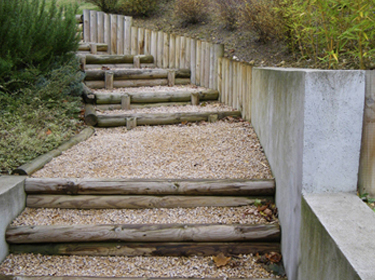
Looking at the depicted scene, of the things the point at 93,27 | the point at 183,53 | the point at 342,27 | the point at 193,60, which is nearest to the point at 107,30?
the point at 93,27

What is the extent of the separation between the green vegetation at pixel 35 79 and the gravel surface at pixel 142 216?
0.88 m

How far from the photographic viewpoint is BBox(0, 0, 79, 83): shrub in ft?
16.3

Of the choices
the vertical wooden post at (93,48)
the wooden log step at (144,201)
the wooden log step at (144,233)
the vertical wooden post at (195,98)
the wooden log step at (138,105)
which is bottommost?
the wooden log step at (144,233)

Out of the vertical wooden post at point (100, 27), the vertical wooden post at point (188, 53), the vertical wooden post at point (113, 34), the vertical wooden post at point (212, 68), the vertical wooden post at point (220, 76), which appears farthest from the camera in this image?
the vertical wooden post at point (100, 27)

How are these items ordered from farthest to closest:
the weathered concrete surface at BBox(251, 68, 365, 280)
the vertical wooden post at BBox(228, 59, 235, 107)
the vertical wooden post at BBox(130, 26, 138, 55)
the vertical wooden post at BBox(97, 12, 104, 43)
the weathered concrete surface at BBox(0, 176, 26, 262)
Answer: the vertical wooden post at BBox(97, 12, 104, 43)
the vertical wooden post at BBox(130, 26, 138, 55)
the vertical wooden post at BBox(228, 59, 235, 107)
the weathered concrete surface at BBox(0, 176, 26, 262)
the weathered concrete surface at BBox(251, 68, 365, 280)

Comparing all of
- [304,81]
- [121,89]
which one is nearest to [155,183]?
[304,81]

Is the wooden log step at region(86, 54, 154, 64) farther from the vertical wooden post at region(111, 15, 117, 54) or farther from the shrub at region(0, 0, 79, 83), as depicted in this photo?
the shrub at region(0, 0, 79, 83)

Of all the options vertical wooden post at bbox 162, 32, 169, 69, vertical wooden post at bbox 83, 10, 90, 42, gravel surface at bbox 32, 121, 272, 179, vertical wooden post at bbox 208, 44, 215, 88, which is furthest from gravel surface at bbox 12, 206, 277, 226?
vertical wooden post at bbox 83, 10, 90, 42

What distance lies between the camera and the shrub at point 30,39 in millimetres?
4969

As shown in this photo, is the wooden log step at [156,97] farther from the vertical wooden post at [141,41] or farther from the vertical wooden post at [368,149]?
the vertical wooden post at [368,149]

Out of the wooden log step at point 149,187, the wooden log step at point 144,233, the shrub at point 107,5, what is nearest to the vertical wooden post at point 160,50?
the shrub at point 107,5

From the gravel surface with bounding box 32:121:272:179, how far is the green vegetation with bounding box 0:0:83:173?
1.32ft

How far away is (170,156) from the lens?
13.1 feet

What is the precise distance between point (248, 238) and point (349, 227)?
126cm
